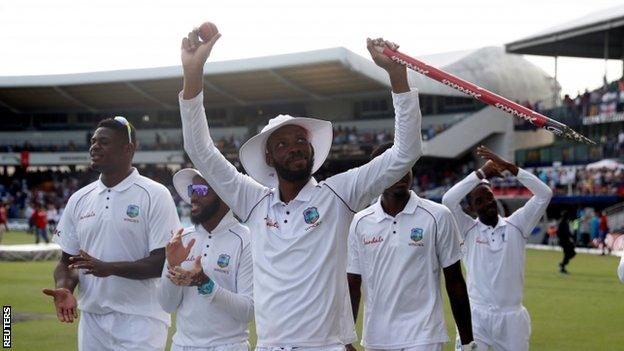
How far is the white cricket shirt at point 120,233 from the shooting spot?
6.53 meters

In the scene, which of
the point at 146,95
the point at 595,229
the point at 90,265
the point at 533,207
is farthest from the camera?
the point at 146,95

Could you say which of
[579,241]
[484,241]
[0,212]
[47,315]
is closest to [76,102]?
[0,212]

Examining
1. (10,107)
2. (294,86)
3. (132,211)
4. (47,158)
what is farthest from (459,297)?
(10,107)

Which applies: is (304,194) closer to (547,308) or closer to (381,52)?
(381,52)

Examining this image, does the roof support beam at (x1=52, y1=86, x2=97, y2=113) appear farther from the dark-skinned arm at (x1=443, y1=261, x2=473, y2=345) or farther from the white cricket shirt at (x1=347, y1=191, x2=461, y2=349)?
the dark-skinned arm at (x1=443, y1=261, x2=473, y2=345)

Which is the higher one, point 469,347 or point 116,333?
point 116,333

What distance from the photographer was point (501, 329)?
28.4ft

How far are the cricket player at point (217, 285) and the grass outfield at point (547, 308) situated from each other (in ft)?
→ 19.9

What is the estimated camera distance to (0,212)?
A: 119 feet

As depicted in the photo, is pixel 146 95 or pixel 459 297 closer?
pixel 459 297

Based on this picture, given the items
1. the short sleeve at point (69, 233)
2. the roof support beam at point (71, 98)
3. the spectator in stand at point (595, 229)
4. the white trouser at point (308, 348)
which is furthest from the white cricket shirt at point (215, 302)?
the roof support beam at point (71, 98)

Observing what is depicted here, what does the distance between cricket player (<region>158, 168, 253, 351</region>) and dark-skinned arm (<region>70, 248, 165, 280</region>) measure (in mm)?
229

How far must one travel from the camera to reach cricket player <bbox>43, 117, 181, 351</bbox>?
6.50 metres

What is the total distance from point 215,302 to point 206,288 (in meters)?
0.23
